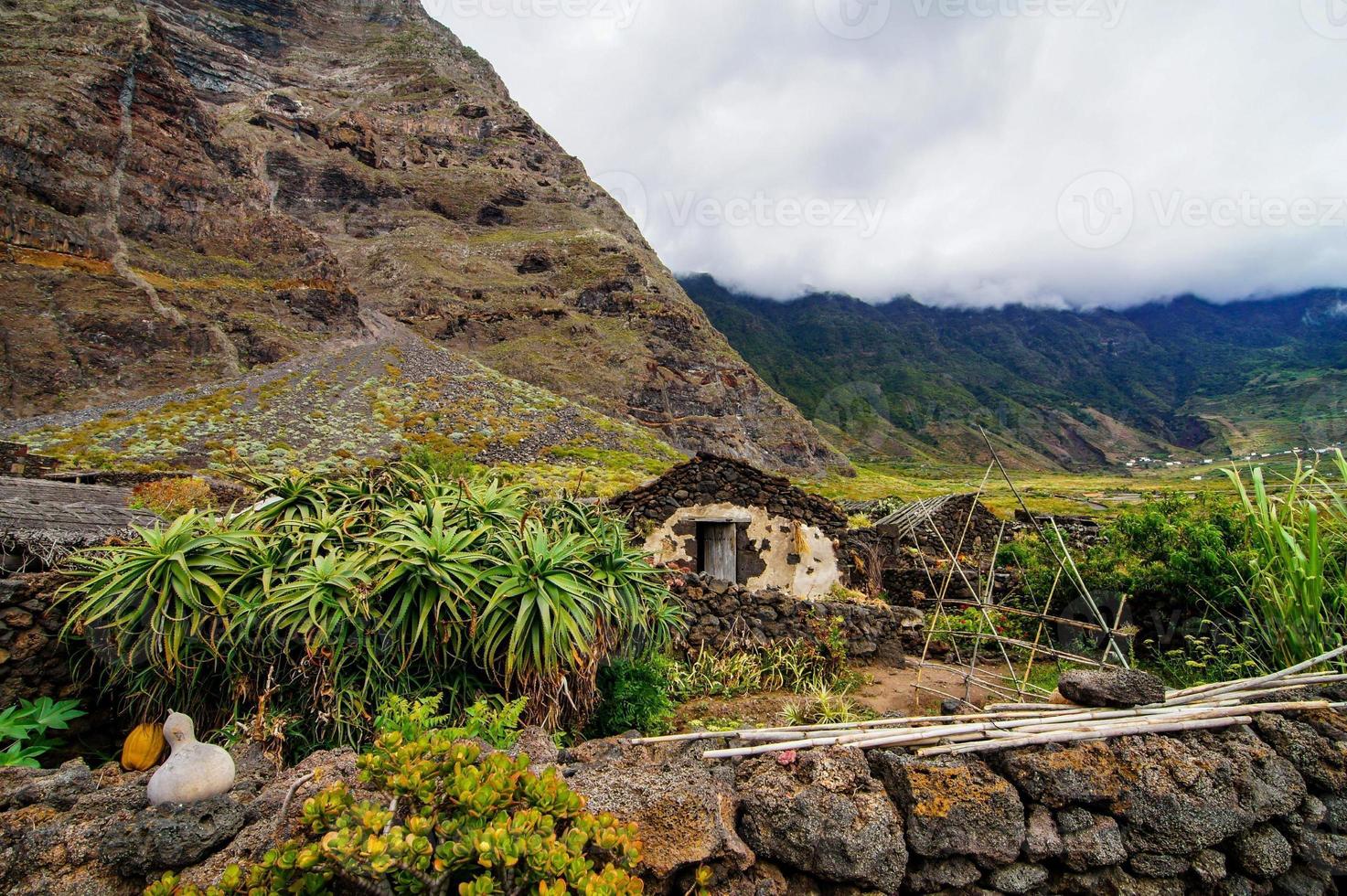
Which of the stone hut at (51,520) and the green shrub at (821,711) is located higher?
the stone hut at (51,520)

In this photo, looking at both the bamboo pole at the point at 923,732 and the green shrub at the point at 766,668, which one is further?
the green shrub at the point at 766,668

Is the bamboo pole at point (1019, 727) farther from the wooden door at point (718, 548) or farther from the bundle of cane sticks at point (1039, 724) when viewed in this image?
the wooden door at point (718, 548)

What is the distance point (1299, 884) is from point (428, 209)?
94.1 m

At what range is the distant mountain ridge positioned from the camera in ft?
383

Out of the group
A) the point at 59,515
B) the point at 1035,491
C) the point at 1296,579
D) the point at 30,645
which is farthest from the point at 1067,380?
the point at 30,645

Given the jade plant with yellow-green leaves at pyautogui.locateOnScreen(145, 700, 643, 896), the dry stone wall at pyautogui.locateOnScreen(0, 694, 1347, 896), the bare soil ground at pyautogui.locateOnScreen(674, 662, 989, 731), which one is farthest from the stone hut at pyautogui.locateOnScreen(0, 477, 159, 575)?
the bare soil ground at pyautogui.locateOnScreen(674, 662, 989, 731)

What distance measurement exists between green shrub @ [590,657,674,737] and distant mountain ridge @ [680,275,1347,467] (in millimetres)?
103058

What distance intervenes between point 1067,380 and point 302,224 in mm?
180391

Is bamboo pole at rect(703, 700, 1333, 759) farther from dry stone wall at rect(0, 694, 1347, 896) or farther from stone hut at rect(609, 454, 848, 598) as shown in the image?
stone hut at rect(609, 454, 848, 598)

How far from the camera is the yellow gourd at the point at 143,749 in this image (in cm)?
354

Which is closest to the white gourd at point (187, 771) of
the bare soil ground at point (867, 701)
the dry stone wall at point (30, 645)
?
the dry stone wall at point (30, 645)

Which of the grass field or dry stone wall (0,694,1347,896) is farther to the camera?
the grass field

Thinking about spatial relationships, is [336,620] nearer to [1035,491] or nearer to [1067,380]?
[1035,491]

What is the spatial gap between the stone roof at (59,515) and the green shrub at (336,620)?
0.98m
